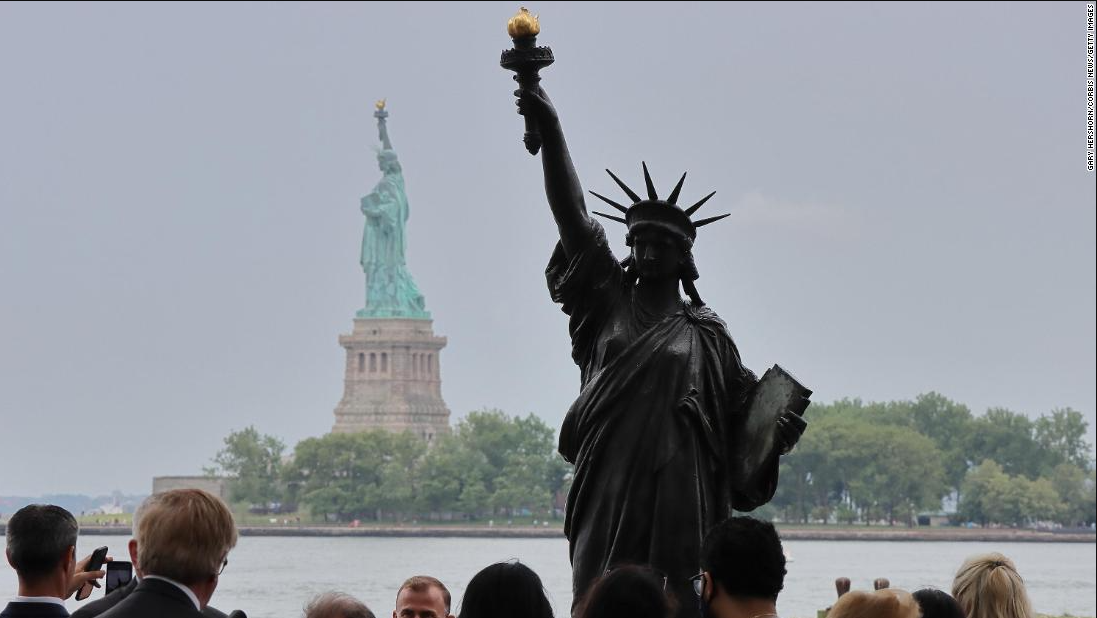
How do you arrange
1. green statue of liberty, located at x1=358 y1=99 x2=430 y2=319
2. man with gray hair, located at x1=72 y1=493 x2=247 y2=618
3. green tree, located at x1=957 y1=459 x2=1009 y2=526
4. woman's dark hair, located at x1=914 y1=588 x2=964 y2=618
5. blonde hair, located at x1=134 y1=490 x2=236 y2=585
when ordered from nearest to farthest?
blonde hair, located at x1=134 y1=490 x2=236 y2=585 → man with gray hair, located at x1=72 y1=493 x2=247 y2=618 → woman's dark hair, located at x1=914 y1=588 x2=964 y2=618 → green tree, located at x1=957 y1=459 x2=1009 y2=526 → green statue of liberty, located at x1=358 y1=99 x2=430 y2=319

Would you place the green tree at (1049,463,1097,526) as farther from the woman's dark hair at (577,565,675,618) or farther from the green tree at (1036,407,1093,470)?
the woman's dark hair at (577,565,675,618)

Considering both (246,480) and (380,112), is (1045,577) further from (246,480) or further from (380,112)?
(380,112)

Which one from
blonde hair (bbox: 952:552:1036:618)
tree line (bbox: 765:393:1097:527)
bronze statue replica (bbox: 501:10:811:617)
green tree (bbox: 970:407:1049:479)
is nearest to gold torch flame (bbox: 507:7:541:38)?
bronze statue replica (bbox: 501:10:811:617)

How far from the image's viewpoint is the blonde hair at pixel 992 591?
23.0 ft

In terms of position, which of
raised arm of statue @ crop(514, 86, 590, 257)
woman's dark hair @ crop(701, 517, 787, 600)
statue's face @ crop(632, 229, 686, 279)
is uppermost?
raised arm of statue @ crop(514, 86, 590, 257)

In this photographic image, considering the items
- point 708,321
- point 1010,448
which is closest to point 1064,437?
point 1010,448

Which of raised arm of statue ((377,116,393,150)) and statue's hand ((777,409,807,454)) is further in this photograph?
raised arm of statue ((377,116,393,150))

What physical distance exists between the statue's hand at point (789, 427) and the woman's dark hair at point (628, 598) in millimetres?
2049

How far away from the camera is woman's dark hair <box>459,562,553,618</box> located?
18.1ft

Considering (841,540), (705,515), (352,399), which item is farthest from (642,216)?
(352,399)

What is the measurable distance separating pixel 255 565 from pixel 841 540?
37637mm

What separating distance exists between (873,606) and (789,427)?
1.80 metres

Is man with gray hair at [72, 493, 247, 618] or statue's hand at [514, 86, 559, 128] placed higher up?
statue's hand at [514, 86, 559, 128]

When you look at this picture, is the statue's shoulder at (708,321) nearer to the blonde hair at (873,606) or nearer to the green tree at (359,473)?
the blonde hair at (873,606)
